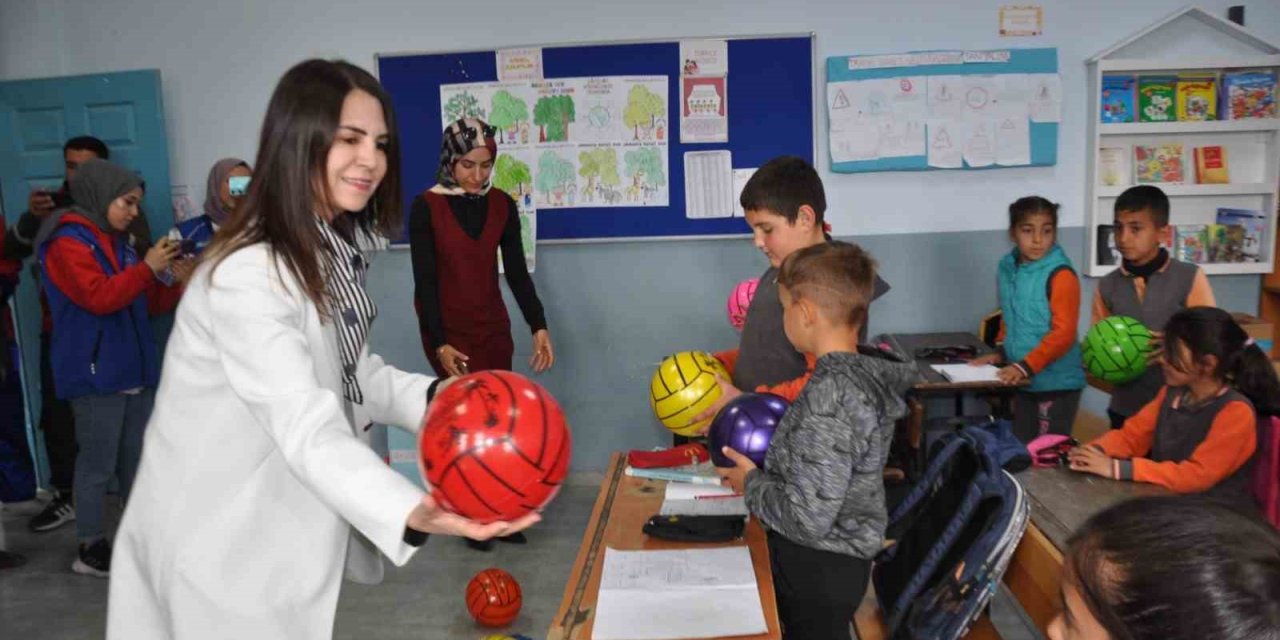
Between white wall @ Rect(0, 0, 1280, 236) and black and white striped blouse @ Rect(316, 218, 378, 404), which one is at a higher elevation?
white wall @ Rect(0, 0, 1280, 236)

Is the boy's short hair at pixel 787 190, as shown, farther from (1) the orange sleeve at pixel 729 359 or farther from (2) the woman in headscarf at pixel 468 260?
(2) the woman in headscarf at pixel 468 260

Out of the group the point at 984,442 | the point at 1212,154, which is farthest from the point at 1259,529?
the point at 1212,154

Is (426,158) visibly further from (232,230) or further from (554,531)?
(232,230)

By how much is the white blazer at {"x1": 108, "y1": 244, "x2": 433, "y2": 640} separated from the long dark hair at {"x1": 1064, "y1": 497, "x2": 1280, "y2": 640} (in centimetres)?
91

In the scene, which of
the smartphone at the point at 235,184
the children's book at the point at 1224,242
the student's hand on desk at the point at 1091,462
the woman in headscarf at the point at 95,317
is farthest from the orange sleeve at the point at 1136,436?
the smartphone at the point at 235,184

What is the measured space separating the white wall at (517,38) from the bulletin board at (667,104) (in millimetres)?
88

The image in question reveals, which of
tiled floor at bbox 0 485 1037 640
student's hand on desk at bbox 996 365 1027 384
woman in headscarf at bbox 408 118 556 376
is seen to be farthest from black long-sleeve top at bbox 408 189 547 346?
student's hand on desk at bbox 996 365 1027 384

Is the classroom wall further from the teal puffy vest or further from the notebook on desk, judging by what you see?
the notebook on desk

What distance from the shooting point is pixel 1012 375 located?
3.68 meters

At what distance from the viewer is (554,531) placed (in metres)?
4.22

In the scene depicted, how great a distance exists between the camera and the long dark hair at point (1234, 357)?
7.97 feet

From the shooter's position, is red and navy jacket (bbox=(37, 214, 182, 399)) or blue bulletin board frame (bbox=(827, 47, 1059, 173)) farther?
blue bulletin board frame (bbox=(827, 47, 1059, 173))

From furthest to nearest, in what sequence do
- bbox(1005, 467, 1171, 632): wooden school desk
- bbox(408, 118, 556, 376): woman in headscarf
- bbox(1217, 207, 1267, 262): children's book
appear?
bbox(1217, 207, 1267, 262): children's book < bbox(408, 118, 556, 376): woman in headscarf < bbox(1005, 467, 1171, 632): wooden school desk

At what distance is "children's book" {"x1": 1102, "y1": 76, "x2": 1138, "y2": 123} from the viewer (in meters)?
4.50
